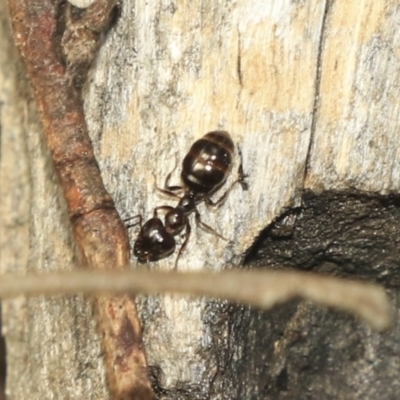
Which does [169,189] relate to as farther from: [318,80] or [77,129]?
[318,80]

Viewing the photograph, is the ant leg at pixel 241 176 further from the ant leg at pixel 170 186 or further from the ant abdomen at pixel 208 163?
the ant leg at pixel 170 186

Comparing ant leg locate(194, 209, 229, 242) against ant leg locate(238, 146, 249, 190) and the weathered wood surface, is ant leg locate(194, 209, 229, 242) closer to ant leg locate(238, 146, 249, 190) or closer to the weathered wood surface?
the weathered wood surface

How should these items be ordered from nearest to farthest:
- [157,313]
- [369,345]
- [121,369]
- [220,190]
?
[121,369] → [157,313] → [220,190] → [369,345]

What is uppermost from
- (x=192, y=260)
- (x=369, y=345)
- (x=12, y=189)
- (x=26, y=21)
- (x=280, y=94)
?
(x=26, y=21)

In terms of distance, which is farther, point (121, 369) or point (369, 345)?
point (369, 345)

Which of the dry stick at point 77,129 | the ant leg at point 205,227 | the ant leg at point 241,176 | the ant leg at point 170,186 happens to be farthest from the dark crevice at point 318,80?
the dry stick at point 77,129

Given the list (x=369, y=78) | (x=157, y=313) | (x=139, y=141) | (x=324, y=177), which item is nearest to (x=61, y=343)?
(x=157, y=313)

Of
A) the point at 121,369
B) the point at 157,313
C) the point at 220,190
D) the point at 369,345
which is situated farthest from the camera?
the point at 369,345

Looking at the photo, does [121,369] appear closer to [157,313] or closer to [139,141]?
[157,313]
